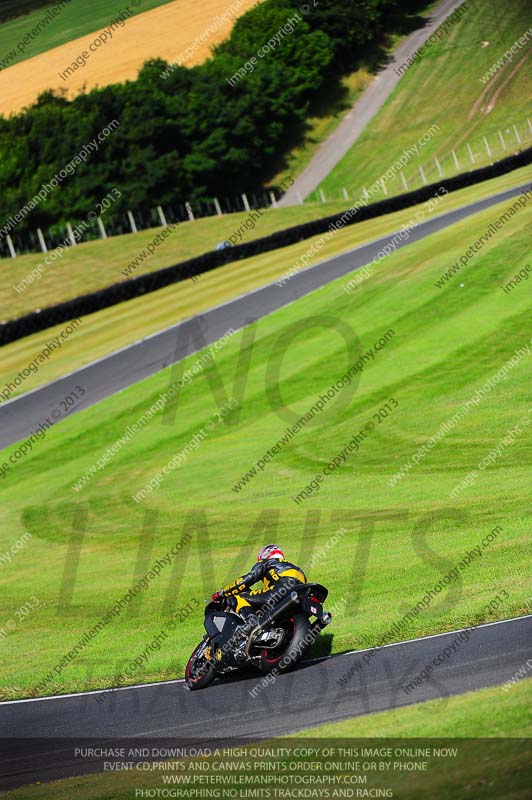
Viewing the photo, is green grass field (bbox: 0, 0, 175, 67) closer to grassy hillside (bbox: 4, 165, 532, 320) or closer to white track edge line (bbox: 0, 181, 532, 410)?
grassy hillside (bbox: 4, 165, 532, 320)

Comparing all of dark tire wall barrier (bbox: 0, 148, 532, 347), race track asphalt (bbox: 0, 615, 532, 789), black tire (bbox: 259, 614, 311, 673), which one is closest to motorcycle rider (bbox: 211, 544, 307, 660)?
black tire (bbox: 259, 614, 311, 673)

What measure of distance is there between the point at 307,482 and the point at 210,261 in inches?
975

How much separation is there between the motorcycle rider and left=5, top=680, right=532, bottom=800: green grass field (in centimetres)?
225

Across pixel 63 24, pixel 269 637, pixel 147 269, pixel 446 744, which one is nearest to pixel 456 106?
pixel 147 269

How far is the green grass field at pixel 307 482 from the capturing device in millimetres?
13688

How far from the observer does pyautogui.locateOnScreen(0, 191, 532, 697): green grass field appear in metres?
13.7

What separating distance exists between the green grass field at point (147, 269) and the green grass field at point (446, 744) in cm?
2372

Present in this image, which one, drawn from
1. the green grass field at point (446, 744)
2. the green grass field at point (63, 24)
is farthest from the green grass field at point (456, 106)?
the green grass field at point (446, 744)

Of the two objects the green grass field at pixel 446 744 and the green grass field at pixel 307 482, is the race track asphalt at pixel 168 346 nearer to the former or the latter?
the green grass field at pixel 307 482

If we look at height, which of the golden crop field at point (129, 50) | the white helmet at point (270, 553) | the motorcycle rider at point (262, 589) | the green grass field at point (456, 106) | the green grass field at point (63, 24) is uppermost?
the green grass field at point (63, 24)

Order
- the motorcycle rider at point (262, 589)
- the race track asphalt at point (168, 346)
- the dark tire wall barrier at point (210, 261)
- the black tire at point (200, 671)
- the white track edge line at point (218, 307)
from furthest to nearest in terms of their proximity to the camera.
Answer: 1. the dark tire wall barrier at point (210, 261)
2. the white track edge line at point (218, 307)
3. the race track asphalt at point (168, 346)
4. the black tire at point (200, 671)
5. the motorcycle rider at point (262, 589)

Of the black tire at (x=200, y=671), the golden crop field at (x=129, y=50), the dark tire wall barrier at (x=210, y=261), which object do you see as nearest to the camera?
the black tire at (x=200, y=671)

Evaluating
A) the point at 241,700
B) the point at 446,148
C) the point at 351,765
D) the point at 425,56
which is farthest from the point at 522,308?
the point at 425,56

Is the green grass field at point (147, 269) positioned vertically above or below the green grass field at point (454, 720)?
below
